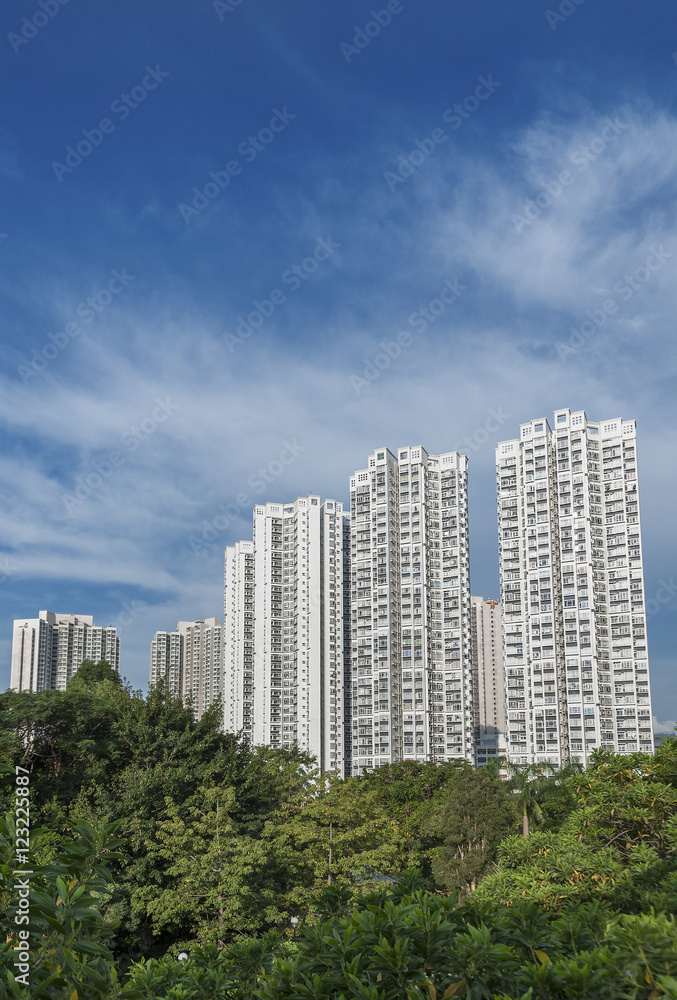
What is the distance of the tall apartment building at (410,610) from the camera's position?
64.2 metres

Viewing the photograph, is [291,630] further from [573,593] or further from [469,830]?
[469,830]

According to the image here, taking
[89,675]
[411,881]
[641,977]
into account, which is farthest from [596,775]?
[89,675]

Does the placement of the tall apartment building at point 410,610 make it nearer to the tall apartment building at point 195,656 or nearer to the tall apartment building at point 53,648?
the tall apartment building at point 195,656

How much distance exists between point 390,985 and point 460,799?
2598 cm

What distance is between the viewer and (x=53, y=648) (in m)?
88.9

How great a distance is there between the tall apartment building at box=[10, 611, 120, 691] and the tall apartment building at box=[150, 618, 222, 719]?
24.4 ft

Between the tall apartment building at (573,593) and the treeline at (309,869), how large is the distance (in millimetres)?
28506

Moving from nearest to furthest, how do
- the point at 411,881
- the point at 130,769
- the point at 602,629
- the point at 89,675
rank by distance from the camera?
the point at 411,881 < the point at 130,769 < the point at 89,675 < the point at 602,629

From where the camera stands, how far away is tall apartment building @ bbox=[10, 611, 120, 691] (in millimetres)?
86125

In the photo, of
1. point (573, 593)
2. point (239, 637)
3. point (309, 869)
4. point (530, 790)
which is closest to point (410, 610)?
point (573, 593)

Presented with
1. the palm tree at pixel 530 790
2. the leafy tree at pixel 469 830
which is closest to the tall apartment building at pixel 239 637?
the leafy tree at pixel 469 830

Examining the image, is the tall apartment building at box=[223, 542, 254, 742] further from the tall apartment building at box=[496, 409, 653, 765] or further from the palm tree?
the palm tree

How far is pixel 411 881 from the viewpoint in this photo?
429 centimetres

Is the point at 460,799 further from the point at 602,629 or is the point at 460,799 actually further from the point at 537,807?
the point at 602,629
